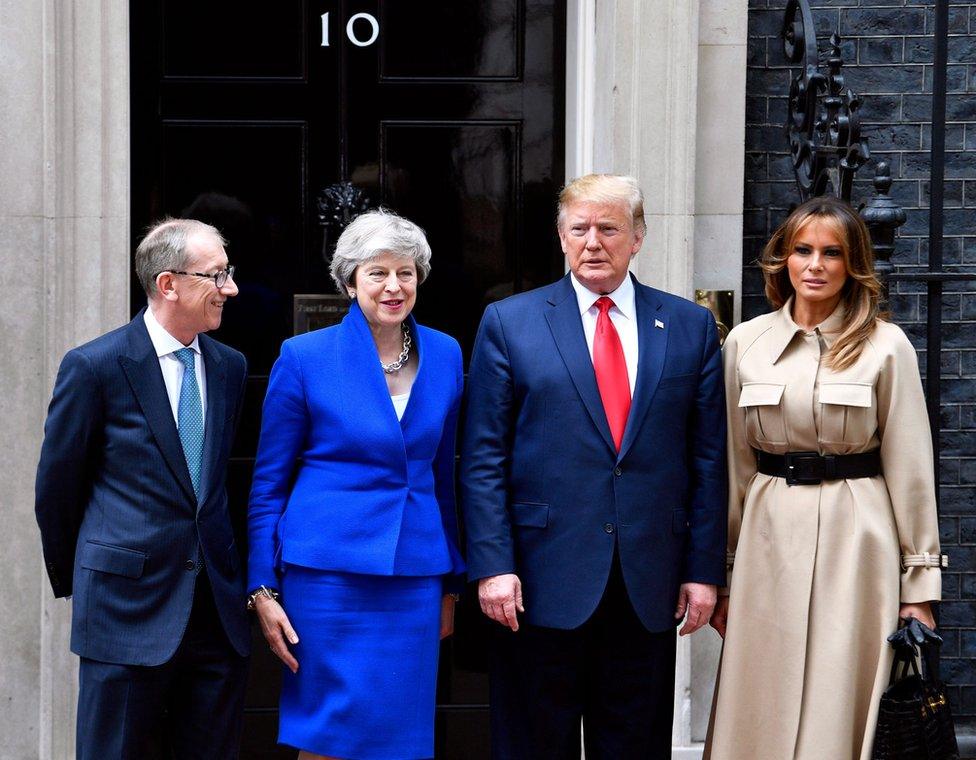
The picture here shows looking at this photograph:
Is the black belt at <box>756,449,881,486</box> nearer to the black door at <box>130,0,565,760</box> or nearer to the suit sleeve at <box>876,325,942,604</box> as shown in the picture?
the suit sleeve at <box>876,325,942,604</box>

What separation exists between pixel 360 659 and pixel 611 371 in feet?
3.44

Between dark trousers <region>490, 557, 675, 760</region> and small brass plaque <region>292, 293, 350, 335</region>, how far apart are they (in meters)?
1.87

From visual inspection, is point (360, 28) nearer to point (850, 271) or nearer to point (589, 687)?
point (850, 271)

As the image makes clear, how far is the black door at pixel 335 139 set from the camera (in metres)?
5.25

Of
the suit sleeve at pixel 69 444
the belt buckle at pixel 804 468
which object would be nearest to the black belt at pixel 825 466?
the belt buckle at pixel 804 468

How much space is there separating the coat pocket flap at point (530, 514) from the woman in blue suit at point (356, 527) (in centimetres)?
22

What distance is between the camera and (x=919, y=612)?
3.72 metres

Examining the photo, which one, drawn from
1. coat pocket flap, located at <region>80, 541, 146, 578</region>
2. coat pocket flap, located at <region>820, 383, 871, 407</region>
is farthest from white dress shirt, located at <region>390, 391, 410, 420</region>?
coat pocket flap, located at <region>820, 383, 871, 407</region>

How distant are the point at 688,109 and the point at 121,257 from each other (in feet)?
6.94

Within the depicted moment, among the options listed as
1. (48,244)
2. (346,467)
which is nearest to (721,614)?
(346,467)

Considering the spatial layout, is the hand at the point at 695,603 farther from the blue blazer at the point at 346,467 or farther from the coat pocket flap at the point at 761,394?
the blue blazer at the point at 346,467

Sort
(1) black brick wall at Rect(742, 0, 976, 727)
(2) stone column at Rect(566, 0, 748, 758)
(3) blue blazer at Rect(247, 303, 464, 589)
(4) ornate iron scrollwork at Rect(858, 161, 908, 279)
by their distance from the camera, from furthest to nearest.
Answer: (1) black brick wall at Rect(742, 0, 976, 727) → (2) stone column at Rect(566, 0, 748, 758) → (4) ornate iron scrollwork at Rect(858, 161, 908, 279) → (3) blue blazer at Rect(247, 303, 464, 589)

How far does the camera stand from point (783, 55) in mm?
5215

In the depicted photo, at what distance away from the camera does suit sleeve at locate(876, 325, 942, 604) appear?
12.1 feet
